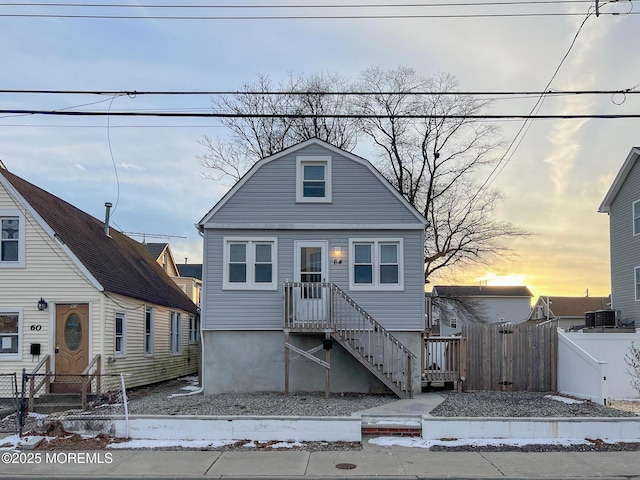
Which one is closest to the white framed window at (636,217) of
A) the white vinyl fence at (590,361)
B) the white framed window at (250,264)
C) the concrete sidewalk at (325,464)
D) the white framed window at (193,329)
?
the white vinyl fence at (590,361)

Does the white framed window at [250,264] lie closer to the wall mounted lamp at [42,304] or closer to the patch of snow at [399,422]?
the wall mounted lamp at [42,304]

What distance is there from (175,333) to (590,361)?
49.2ft

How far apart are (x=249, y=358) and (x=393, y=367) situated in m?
3.86

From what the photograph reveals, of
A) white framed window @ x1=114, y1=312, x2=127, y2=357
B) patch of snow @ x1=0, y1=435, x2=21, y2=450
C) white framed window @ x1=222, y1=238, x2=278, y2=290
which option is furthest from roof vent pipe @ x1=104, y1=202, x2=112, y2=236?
patch of snow @ x1=0, y1=435, x2=21, y2=450

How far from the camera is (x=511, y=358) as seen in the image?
1645cm

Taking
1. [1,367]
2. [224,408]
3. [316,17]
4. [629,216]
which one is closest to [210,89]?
[316,17]

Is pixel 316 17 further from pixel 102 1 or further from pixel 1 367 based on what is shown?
pixel 1 367

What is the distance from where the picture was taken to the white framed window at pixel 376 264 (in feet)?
52.1

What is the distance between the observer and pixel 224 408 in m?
12.9

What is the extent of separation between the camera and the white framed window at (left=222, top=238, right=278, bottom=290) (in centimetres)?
1586

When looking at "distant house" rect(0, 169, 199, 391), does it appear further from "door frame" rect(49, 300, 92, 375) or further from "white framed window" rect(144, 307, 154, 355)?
"white framed window" rect(144, 307, 154, 355)

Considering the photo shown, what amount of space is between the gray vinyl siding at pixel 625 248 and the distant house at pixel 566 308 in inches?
1138

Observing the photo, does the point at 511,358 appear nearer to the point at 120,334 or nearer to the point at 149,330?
the point at 120,334

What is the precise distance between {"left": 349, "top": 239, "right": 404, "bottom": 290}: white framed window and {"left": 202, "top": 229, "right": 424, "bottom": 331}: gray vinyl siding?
138 millimetres
